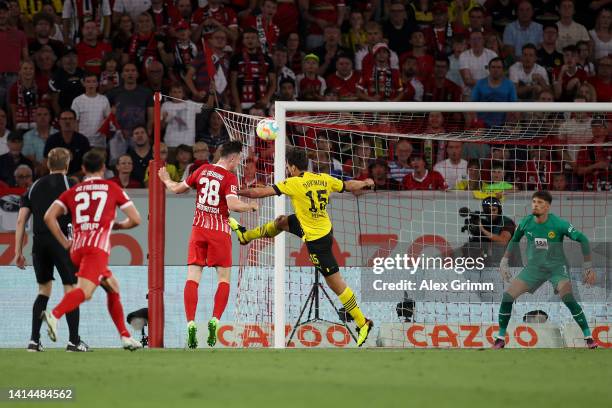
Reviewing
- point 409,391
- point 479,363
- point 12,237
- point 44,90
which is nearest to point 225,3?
point 44,90

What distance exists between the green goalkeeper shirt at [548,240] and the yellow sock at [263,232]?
2.64m

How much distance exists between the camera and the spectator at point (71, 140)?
15.7 meters

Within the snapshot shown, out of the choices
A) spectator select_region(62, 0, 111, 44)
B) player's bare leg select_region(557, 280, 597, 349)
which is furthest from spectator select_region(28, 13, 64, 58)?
player's bare leg select_region(557, 280, 597, 349)

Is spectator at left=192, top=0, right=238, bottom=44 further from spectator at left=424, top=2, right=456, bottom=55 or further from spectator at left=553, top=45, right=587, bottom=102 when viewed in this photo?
spectator at left=553, top=45, right=587, bottom=102

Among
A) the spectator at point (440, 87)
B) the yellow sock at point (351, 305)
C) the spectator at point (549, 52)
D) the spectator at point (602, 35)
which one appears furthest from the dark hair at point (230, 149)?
the spectator at point (602, 35)

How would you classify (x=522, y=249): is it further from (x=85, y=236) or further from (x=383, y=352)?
(x=85, y=236)

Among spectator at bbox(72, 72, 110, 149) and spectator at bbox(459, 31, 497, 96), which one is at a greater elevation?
spectator at bbox(459, 31, 497, 96)

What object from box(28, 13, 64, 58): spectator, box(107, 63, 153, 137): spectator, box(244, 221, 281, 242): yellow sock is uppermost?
box(28, 13, 64, 58): spectator

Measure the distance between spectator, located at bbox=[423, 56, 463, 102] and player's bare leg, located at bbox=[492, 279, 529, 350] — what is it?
538cm

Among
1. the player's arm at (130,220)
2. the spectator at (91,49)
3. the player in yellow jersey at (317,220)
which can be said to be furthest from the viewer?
the spectator at (91,49)

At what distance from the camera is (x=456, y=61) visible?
1758 centimetres

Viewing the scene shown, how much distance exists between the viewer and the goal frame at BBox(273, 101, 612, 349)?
12398mm

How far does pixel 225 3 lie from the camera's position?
18.0m

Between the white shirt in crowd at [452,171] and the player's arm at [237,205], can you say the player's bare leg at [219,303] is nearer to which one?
the player's arm at [237,205]
